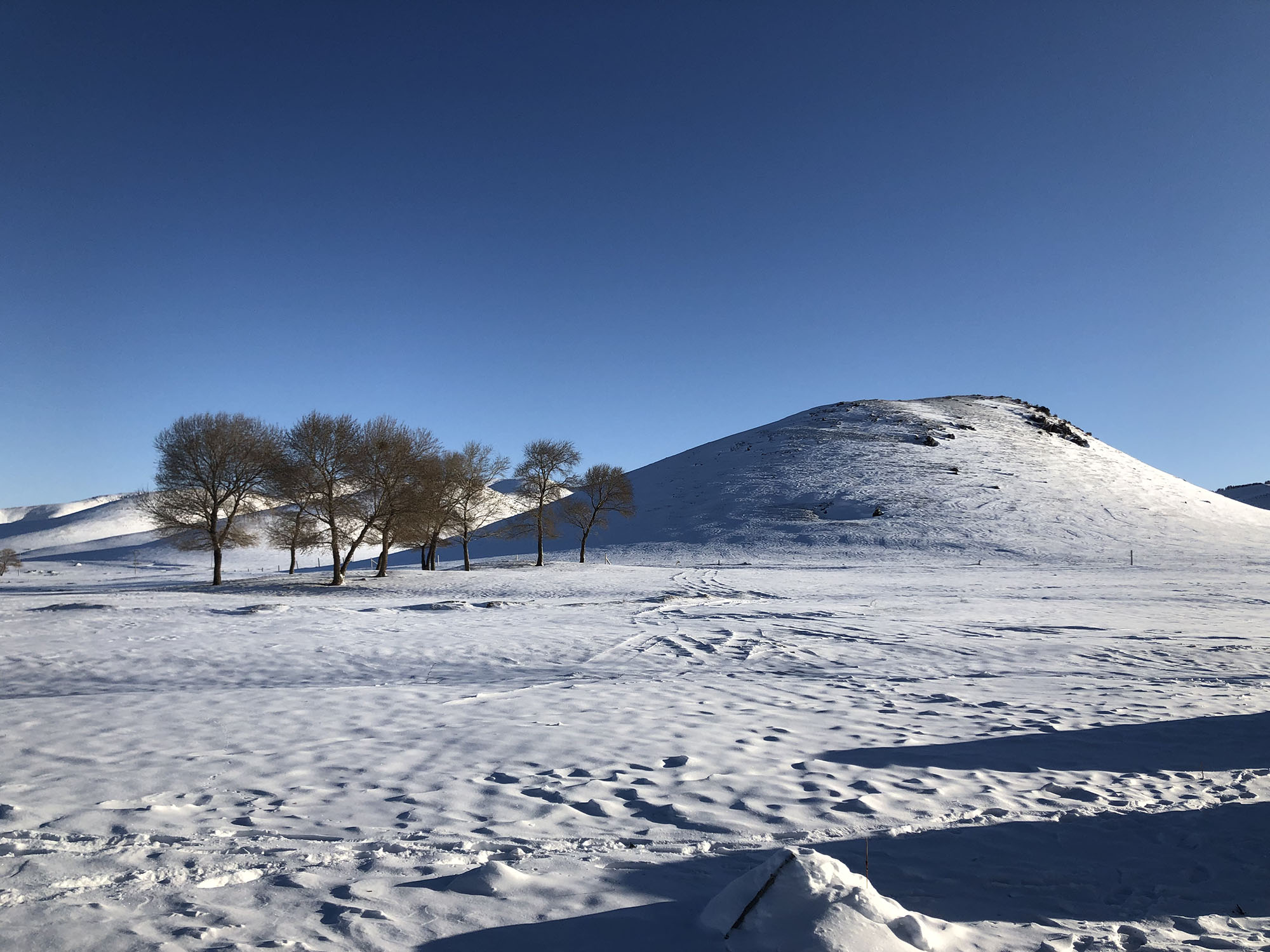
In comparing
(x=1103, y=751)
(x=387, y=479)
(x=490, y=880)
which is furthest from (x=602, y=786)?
(x=387, y=479)

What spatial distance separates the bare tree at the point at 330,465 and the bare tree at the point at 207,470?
2172mm

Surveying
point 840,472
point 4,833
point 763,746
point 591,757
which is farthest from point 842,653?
point 840,472

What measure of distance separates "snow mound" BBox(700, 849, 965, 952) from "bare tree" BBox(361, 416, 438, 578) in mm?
32836

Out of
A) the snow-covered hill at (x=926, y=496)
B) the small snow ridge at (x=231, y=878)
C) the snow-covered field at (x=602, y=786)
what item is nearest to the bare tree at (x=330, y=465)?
the snow-covered field at (x=602, y=786)

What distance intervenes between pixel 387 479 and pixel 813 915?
34.0 meters

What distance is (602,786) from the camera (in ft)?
19.3

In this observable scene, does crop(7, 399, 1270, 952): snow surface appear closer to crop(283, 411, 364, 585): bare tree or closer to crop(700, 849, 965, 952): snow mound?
crop(700, 849, 965, 952): snow mound

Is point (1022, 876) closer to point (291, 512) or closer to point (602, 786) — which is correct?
point (602, 786)

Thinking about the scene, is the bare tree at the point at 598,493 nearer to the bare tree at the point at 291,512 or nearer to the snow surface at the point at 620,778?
the bare tree at the point at 291,512

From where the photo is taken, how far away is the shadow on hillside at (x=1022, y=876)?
3680 millimetres

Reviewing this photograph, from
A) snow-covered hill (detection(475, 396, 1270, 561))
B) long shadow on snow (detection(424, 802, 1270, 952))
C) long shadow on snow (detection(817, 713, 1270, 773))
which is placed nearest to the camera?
long shadow on snow (detection(424, 802, 1270, 952))

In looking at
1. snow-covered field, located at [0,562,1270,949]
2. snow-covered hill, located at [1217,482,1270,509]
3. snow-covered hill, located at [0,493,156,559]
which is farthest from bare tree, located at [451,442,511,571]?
snow-covered hill, located at [1217,482,1270,509]

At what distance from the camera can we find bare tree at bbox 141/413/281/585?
1344 inches

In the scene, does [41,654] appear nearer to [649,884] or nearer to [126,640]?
[126,640]
